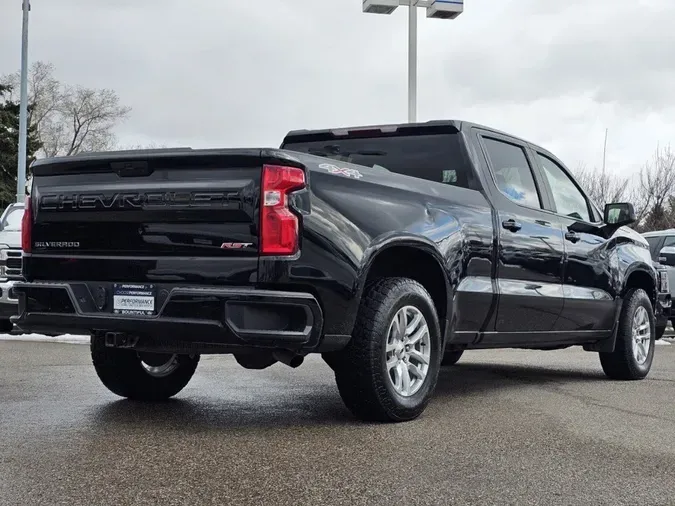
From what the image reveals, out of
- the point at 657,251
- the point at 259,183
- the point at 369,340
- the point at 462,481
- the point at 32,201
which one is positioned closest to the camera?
the point at 462,481

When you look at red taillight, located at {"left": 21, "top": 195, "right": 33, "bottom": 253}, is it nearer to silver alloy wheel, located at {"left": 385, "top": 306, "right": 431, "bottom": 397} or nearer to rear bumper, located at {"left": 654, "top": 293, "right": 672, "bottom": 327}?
silver alloy wheel, located at {"left": 385, "top": 306, "right": 431, "bottom": 397}

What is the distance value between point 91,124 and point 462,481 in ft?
188

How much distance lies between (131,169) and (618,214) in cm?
435

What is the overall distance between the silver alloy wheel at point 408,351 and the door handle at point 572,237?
6.72ft

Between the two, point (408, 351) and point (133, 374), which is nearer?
point (408, 351)

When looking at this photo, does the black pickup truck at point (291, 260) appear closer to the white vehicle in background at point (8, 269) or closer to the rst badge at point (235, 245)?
the rst badge at point (235, 245)

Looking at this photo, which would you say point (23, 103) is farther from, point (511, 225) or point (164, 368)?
point (511, 225)

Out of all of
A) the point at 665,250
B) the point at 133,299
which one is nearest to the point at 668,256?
the point at 665,250

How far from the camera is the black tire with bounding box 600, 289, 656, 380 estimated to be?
7.83 m

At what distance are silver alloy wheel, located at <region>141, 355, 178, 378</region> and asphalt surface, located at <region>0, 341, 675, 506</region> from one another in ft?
0.71

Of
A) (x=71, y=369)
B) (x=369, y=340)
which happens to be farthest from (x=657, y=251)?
(x=369, y=340)

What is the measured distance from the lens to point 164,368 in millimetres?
6199

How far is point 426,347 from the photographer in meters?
5.49

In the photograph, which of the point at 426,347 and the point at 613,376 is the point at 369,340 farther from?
the point at 613,376
